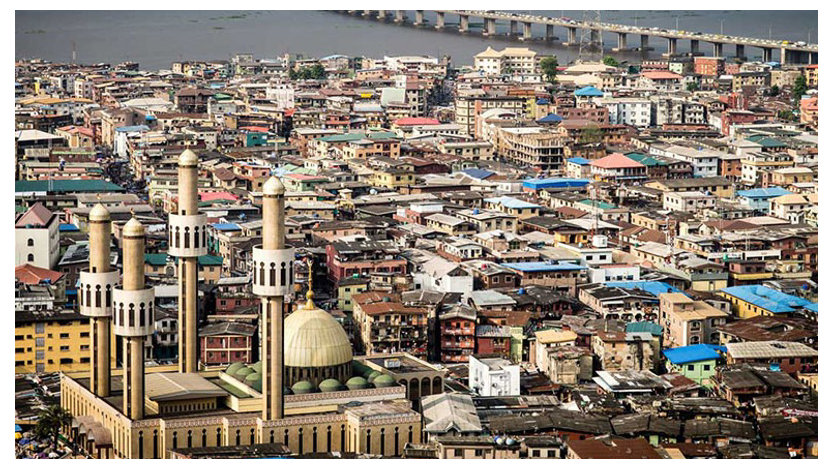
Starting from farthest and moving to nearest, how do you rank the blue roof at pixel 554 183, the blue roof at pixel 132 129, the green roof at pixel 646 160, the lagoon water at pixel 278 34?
1. the lagoon water at pixel 278 34
2. the blue roof at pixel 132 129
3. the green roof at pixel 646 160
4. the blue roof at pixel 554 183

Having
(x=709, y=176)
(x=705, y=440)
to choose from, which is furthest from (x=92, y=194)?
(x=705, y=440)

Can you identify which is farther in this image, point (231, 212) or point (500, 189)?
point (500, 189)

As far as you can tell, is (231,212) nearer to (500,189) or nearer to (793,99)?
(500,189)

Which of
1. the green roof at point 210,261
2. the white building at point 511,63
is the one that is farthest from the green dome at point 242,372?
the white building at point 511,63

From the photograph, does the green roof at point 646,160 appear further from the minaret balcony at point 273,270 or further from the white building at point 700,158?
the minaret balcony at point 273,270

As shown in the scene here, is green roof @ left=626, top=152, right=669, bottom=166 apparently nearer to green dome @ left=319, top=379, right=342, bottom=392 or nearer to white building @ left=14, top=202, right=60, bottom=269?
white building @ left=14, top=202, right=60, bottom=269

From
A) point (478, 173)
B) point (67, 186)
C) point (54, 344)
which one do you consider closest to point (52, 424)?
point (54, 344)

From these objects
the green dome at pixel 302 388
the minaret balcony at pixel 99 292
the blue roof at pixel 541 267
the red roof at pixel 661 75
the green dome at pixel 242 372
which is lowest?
the green dome at pixel 302 388
